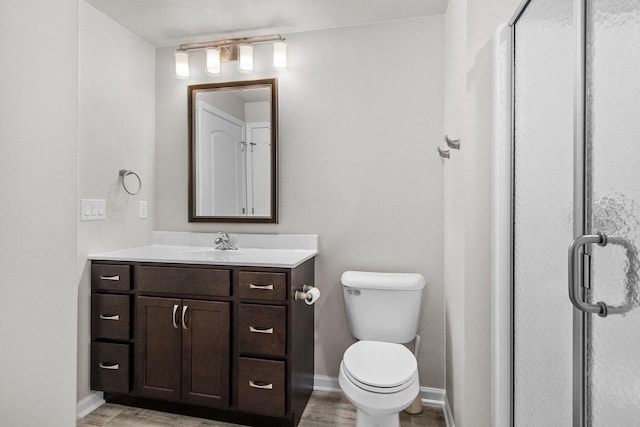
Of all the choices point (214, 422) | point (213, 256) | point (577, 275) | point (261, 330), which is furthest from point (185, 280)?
point (577, 275)

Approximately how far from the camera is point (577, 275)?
2.69 ft

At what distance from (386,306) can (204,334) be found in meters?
0.99

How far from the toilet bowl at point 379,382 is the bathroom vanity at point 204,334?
0.36 meters

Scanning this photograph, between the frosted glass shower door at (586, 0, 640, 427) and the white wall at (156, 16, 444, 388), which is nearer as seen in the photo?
→ the frosted glass shower door at (586, 0, 640, 427)

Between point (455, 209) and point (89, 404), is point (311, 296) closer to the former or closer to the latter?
point (455, 209)

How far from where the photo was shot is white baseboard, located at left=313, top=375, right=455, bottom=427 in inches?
77.7

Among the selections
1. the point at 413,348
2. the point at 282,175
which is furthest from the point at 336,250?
the point at 413,348

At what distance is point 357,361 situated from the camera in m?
1.66

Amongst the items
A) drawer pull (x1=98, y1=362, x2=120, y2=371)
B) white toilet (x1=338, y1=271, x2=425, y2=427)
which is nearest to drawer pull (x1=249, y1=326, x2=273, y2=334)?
white toilet (x1=338, y1=271, x2=425, y2=427)

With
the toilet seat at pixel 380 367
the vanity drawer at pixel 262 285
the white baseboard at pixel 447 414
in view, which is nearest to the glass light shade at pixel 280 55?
the vanity drawer at pixel 262 285

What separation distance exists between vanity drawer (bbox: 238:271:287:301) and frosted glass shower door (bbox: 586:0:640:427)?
4.18ft

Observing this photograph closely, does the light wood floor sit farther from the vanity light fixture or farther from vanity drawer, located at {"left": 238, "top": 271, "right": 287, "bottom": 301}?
the vanity light fixture

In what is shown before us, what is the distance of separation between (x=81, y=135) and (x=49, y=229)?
1587mm

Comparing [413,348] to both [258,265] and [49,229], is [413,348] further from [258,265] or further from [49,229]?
[49,229]
